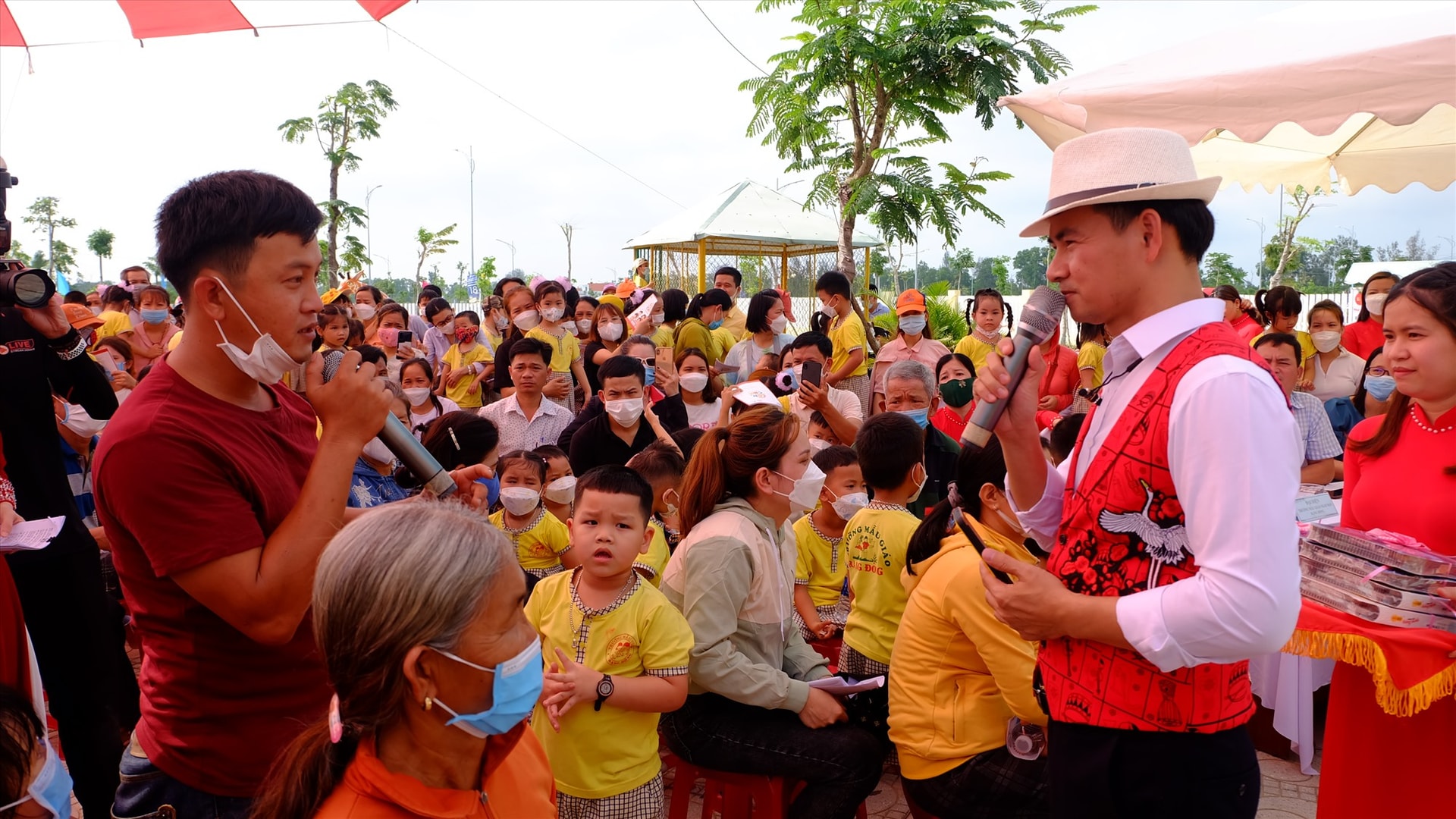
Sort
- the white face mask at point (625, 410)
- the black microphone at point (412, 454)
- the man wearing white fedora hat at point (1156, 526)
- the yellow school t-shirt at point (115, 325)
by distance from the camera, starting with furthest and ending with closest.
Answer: the yellow school t-shirt at point (115, 325), the white face mask at point (625, 410), the black microphone at point (412, 454), the man wearing white fedora hat at point (1156, 526)

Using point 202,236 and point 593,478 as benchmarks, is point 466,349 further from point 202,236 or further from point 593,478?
point 202,236

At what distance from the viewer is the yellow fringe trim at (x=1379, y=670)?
267 centimetres

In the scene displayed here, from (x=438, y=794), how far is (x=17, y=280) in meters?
2.60

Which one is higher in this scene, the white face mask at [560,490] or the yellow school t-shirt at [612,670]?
the white face mask at [560,490]

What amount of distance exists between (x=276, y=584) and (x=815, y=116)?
39.6ft

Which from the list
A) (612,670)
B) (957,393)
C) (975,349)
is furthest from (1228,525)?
(975,349)

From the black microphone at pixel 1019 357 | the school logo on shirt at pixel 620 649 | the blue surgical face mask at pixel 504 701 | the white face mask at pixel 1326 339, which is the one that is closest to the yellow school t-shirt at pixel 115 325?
the school logo on shirt at pixel 620 649

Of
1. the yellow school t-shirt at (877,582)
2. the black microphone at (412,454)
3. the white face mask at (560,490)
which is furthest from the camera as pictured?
the white face mask at (560,490)

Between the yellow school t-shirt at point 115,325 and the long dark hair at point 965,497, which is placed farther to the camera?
the yellow school t-shirt at point 115,325

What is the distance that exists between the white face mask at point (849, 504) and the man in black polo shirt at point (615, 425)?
1.39 meters

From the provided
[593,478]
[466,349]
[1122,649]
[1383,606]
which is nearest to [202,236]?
[593,478]

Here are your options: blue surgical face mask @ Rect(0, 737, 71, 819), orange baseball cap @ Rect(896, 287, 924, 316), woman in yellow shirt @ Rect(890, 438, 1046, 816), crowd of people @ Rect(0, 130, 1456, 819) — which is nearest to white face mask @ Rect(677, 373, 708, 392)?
crowd of people @ Rect(0, 130, 1456, 819)

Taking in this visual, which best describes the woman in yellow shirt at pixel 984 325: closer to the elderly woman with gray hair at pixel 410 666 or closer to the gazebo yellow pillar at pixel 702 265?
the elderly woman with gray hair at pixel 410 666

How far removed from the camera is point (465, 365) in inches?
330
